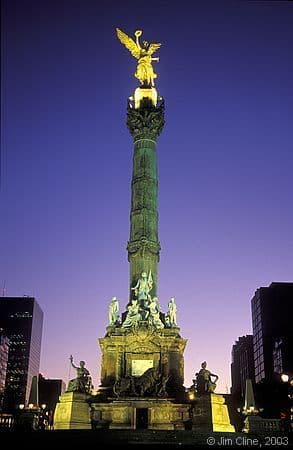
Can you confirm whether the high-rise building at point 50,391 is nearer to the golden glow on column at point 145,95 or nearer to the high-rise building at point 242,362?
the high-rise building at point 242,362

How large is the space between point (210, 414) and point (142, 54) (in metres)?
28.3

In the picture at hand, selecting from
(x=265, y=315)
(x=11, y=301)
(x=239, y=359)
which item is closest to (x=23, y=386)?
(x=11, y=301)

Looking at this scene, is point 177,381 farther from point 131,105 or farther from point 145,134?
point 131,105

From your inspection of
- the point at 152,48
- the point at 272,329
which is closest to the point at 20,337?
the point at 272,329

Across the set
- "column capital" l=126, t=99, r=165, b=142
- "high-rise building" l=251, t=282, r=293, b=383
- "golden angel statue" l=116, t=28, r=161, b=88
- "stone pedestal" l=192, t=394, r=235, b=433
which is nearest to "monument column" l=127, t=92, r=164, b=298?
"column capital" l=126, t=99, r=165, b=142

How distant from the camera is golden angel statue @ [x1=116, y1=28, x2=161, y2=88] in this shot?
4362cm

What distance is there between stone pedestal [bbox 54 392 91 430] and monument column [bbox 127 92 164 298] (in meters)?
8.21

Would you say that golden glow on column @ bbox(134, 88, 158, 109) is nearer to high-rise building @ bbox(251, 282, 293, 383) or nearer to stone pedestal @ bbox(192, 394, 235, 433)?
stone pedestal @ bbox(192, 394, 235, 433)

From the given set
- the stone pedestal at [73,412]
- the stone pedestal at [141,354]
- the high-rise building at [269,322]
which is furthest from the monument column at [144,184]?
the high-rise building at [269,322]

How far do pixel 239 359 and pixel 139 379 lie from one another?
103861 millimetres

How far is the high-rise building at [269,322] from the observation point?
9644cm

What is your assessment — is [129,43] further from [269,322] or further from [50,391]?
[50,391]

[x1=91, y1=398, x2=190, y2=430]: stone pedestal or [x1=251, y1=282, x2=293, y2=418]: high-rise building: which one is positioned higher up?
[x1=251, y1=282, x2=293, y2=418]: high-rise building

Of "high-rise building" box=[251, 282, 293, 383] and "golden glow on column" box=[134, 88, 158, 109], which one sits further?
"high-rise building" box=[251, 282, 293, 383]
